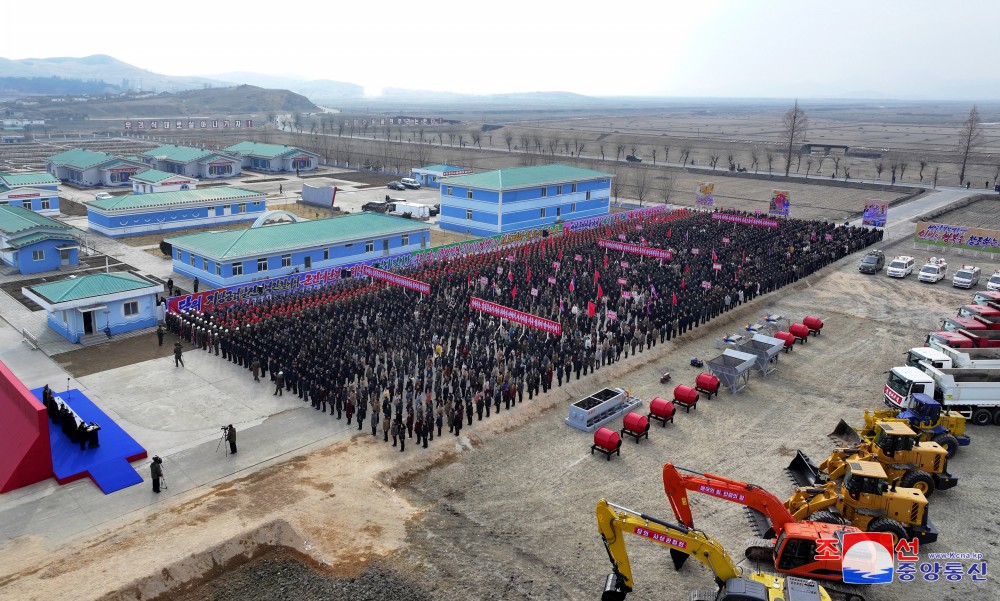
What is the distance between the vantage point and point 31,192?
51312mm

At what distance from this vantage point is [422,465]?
19047mm

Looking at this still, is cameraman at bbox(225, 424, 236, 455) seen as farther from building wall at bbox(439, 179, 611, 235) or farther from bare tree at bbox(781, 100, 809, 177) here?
bare tree at bbox(781, 100, 809, 177)

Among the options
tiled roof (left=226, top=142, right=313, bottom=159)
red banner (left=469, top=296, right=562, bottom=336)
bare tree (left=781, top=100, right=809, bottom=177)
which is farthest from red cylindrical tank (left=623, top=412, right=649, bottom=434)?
tiled roof (left=226, top=142, right=313, bottom=159)

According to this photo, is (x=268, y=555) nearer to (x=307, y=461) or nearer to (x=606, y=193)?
(x=307, y=461)

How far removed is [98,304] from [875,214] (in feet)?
163

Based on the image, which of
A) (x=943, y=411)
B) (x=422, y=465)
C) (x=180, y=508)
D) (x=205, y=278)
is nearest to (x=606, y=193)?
(x=205, y=278)

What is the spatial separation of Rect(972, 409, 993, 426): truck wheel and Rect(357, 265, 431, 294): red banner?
2172cm

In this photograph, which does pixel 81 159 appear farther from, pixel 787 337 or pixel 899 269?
pixel 899 269

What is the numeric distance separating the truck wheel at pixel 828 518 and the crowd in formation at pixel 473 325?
9.83m

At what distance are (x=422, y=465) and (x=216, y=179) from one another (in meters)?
65.1

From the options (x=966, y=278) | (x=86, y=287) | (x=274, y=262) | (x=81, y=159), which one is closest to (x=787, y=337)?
(x=966, y=278)

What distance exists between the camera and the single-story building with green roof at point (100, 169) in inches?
2645

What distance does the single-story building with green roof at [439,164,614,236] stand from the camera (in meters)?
48.9

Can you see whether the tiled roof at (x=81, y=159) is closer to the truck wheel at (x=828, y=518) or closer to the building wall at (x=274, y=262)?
the building wall at (x=274, y=262)
